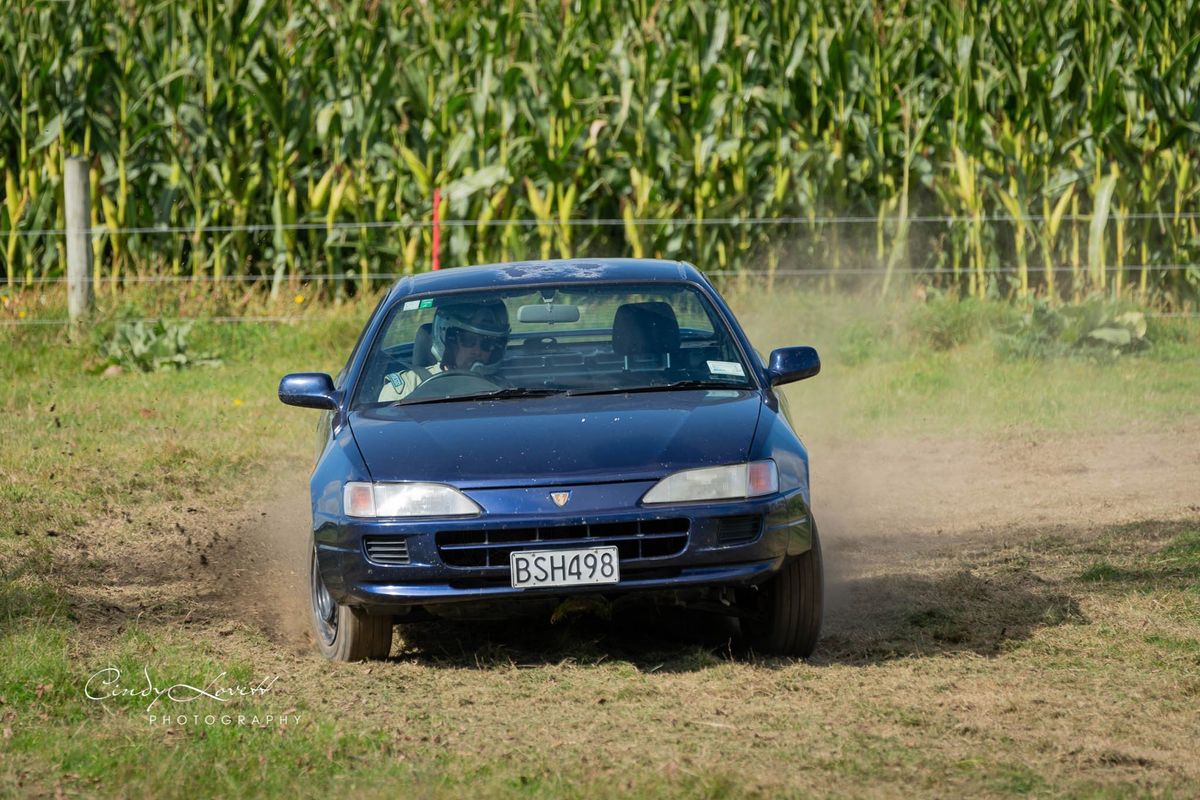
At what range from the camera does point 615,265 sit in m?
7.30

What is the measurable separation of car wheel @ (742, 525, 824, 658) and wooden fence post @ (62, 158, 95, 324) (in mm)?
10099

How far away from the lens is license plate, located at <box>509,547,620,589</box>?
547 centimetres

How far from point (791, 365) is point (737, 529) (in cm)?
124

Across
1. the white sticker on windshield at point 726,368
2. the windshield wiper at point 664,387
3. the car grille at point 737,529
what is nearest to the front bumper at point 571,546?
the car grille at point 737,529

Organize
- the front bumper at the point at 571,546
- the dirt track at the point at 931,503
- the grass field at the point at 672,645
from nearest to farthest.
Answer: the grass field at the point at 672,645 < the front bumper at the point at 571,546 < the dirt track at the point at 931,503

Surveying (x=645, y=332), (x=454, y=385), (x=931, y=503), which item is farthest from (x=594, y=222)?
(x=454, y=385)

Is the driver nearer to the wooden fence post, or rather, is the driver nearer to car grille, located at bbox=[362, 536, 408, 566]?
car grille, located at bbox=[362, 536, 408, 566]

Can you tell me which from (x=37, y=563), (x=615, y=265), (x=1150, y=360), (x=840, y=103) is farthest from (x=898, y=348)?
(x=37, y=563)

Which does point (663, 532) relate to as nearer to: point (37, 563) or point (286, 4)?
point (37, 563)

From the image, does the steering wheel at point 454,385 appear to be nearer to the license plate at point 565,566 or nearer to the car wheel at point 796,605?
the license plate at point 565,566

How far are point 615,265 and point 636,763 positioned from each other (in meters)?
3.18

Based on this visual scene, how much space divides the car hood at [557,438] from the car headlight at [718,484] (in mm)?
35

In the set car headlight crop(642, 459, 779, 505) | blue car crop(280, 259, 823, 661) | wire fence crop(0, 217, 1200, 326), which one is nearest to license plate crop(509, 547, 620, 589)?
blue car crop(280, 259, 823, 661)

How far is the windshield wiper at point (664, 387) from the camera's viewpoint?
20.8 feet
